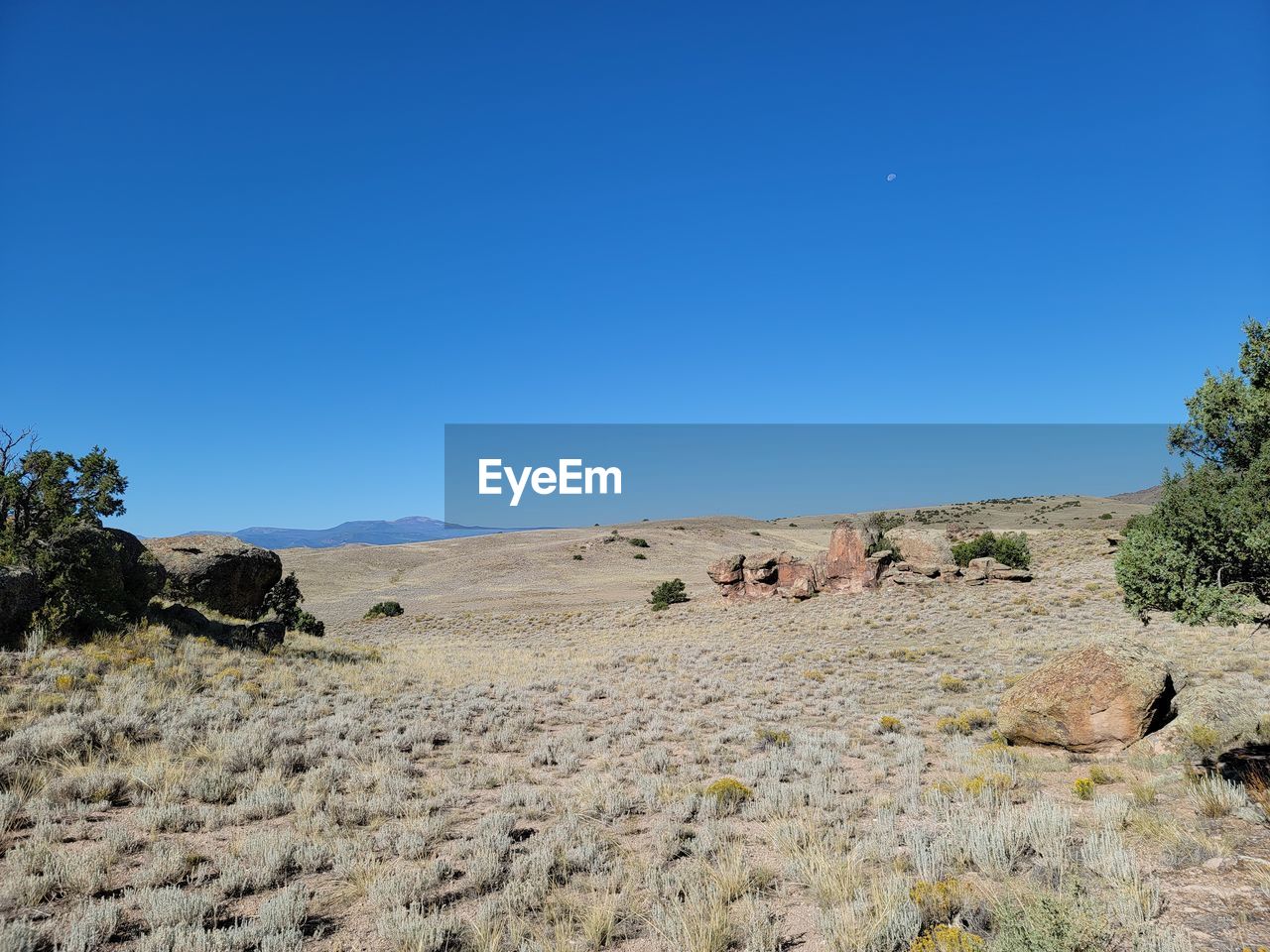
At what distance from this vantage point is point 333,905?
5.79 meters

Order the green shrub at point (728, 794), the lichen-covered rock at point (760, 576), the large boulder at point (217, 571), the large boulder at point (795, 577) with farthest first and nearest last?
the lichen-covered rock at point (760, 576) < the large boulder at point (795, 577) < the large boulder at point (217, 571) < the green shrub at point (728, 794)

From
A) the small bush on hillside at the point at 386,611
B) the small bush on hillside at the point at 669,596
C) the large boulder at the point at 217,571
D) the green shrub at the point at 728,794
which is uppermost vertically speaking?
the large boulder at the point at 217,571

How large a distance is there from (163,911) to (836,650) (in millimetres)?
22332

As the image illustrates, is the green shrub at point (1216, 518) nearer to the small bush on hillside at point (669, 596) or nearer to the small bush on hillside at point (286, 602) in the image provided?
the small bush on hillside at point (286, 602)

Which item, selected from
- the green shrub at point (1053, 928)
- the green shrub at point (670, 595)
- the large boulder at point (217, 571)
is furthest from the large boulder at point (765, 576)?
the green shrub at point (1053, 928)

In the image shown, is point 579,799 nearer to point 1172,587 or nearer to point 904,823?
point 904,823

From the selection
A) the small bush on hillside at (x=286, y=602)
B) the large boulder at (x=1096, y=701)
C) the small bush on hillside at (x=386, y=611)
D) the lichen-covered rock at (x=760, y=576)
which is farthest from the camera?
the small bush on hillside at (x=386, y=611)

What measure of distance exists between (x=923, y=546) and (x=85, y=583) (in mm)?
37584

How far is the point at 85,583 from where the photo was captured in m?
15.3

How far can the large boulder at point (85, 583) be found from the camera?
47.4 ft

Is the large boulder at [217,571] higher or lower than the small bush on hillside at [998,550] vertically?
higher

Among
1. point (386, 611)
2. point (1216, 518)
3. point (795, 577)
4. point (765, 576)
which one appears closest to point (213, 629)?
point (1216, 518)

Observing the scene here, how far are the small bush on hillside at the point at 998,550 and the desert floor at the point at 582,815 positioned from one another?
18.7 meters

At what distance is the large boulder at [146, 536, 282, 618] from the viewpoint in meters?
21.7
